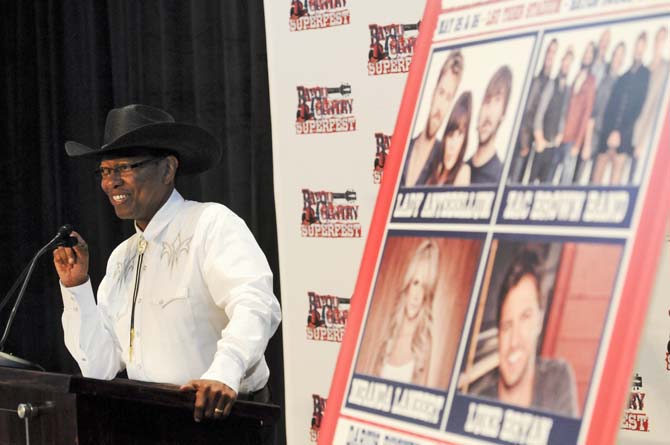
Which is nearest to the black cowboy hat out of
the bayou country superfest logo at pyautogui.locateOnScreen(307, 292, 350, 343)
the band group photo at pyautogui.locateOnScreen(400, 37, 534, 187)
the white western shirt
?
the white western shirt

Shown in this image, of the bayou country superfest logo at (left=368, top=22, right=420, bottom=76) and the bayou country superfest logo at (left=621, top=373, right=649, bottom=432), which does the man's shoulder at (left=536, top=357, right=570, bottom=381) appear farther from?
the bayou country superfest logo at (left=368, top=22, right=420, bottom=76)

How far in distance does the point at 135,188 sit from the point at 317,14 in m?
1.00

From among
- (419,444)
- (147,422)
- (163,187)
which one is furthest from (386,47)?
(419,444)

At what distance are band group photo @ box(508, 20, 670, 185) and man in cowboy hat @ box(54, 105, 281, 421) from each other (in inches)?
53.5

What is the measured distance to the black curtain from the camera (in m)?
3.97

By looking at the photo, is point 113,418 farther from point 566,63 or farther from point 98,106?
point 98,106

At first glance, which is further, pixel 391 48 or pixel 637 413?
pixel 391 48

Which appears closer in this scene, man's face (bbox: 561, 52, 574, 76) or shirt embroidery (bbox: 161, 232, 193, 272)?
man's face (bbox: 561, 52, 574, 76)

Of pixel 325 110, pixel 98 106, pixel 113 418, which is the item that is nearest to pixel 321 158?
pixel 325 110

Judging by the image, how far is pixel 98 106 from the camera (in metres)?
4.56

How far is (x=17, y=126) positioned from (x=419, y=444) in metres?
4.09

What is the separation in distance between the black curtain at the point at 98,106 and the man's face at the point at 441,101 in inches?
102

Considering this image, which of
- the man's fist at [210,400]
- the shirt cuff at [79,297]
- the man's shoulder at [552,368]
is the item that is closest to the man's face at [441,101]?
the man's shoulder at [552,368]

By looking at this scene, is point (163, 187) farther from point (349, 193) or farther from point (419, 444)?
point (419, 444)
